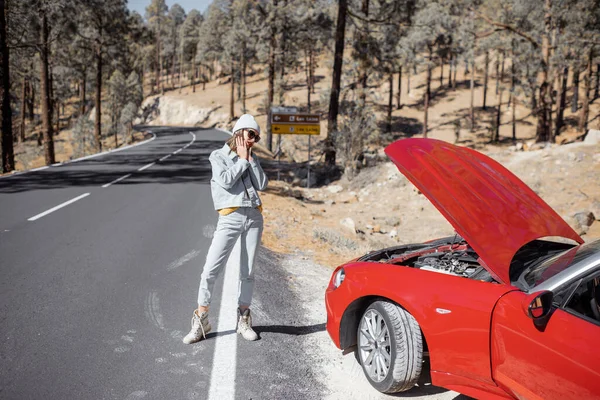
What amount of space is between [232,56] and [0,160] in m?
37.1

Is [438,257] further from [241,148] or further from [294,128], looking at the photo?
[294,128]

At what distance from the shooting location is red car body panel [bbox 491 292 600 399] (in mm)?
2186

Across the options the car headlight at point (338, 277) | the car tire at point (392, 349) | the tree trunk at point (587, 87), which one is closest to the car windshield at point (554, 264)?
the car tire at point (392, 349)

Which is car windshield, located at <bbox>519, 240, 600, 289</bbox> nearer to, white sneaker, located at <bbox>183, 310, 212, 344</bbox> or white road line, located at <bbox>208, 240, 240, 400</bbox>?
white road line, located at <bbox>208, 240, 240, 400</bbox>

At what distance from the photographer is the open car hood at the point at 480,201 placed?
2975 millimetres

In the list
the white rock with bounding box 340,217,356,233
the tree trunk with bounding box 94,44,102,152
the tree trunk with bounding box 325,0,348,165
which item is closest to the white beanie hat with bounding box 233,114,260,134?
the white rock with bounding box 340,217,356,233

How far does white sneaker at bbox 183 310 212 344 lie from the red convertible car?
42.4 inches

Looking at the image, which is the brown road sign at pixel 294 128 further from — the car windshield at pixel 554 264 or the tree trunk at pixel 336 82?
the car windshield at pixel 554 264

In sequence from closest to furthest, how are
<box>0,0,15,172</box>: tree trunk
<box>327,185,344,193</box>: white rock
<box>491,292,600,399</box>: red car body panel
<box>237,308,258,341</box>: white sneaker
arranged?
1. <box>491,292,600,399</box>: red car body panel
2. <box>237,308,258,341</box>: white sneaker
3. <box>327,185,344,193</box>: white rock
4. <box>0,0,15,172</box>: tree trunk

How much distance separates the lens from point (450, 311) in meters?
2.79

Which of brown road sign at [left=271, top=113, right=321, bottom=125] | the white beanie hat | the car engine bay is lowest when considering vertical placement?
the car engine bay

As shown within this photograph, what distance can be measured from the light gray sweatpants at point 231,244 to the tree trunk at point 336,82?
12761 millimetres

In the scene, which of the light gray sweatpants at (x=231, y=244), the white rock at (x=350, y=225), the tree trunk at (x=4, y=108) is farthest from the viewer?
the tree trunk at (x=4, y=108)

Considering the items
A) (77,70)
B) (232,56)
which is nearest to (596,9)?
(232,56)
